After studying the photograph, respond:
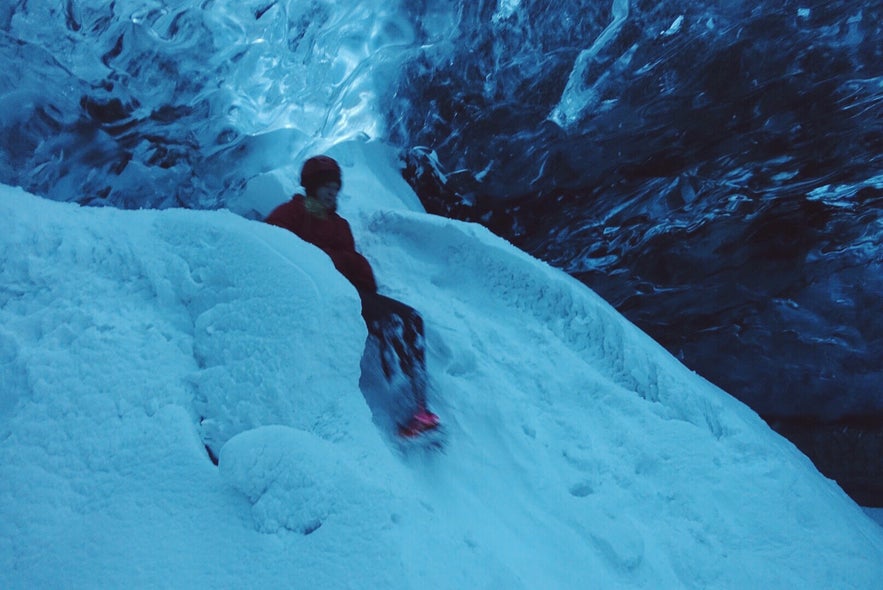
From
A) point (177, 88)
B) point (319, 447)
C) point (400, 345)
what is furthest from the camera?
point (177, 88)

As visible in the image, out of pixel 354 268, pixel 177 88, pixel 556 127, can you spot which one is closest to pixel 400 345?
pixel 354 268

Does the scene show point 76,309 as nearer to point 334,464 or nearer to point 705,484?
point 334,464

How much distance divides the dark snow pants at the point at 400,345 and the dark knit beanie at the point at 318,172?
21.0 inches

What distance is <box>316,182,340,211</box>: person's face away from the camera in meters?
2.60

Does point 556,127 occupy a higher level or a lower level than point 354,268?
higher

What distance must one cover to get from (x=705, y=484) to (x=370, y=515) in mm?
1367

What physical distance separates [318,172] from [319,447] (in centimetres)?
140

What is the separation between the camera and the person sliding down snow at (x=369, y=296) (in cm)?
205

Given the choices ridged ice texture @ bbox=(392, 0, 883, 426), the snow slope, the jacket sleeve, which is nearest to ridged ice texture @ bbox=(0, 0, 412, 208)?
ridged ice texture @ bbox=(392, 0, 883, 426)

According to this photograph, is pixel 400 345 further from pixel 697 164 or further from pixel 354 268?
pixel 697 164

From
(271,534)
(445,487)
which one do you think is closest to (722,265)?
(445,487)

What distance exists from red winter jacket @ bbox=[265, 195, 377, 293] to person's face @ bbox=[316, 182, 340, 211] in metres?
0.05

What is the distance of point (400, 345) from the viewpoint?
2.23 metres

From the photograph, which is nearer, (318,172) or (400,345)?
(400,345)
